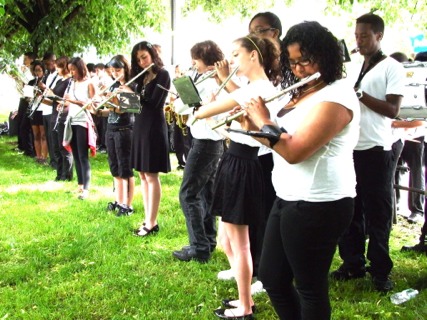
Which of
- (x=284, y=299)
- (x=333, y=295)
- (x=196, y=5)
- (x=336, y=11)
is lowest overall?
(x=333, y=295)

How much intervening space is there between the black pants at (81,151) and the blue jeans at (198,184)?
2.60 metres

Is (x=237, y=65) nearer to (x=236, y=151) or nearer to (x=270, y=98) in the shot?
(x=236, y=151)

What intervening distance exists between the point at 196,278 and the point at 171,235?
120 cm

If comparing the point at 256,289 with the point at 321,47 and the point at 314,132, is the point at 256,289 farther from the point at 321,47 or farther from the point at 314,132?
the point at 321,47

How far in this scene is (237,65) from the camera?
10.5 feet

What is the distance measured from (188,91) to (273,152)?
1283mm

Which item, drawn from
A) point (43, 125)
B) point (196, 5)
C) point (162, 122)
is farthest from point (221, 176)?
point (196, 5)

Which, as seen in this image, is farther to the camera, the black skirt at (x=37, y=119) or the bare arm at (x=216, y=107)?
the black skirt at (x=37, y=119)

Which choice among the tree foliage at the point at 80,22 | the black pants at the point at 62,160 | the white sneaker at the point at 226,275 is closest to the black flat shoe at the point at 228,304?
the white sneaker at the point at 226,275

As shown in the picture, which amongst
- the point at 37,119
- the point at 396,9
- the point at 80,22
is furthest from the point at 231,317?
the point at 80,22

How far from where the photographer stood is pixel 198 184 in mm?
4297

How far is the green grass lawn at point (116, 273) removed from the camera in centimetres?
344

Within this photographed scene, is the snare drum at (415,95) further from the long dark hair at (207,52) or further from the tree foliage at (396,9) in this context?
the tree foliage at (396,9)

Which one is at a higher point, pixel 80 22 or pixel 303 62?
pixel 80 22
